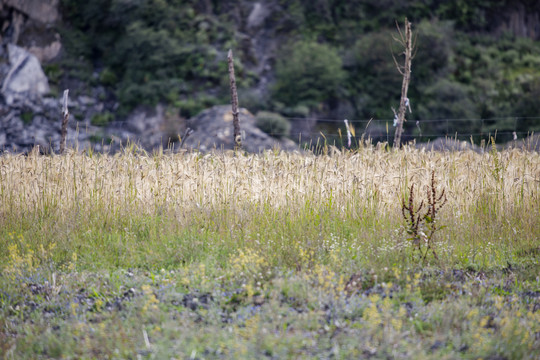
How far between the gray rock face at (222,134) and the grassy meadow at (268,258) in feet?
33.4

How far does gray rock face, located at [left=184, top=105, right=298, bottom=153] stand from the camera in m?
18.6

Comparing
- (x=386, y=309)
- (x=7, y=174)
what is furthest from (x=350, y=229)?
(x=7, y=174)

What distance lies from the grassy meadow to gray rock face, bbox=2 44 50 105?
22935 millimetres

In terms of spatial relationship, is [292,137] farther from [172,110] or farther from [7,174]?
[7,174]

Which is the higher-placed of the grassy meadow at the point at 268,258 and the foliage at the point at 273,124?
the foliage at the point at 273,124

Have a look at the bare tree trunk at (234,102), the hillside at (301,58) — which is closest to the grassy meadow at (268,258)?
the bare tree trunk at (234,102)

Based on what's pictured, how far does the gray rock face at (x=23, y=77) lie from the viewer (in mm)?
28067

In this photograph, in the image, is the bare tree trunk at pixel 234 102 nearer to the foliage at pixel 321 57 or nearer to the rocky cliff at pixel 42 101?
the rocky cliff at pixel 42 101

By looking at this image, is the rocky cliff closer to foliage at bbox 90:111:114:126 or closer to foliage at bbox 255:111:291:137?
foliage at bbox 90:111:114:126

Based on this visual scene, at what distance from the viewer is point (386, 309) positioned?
3990 mm

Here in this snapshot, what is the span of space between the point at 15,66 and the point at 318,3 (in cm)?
2017

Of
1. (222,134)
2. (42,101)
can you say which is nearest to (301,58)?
(222,134)

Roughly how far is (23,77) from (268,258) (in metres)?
28.6

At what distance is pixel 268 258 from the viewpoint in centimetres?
519
